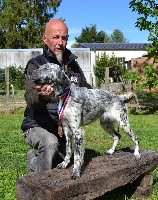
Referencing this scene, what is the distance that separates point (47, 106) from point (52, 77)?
45.7 inches

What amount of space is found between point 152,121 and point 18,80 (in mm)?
15474

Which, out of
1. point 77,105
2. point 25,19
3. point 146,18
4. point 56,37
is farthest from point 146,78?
point 25,19

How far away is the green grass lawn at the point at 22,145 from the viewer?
5656 millimetres

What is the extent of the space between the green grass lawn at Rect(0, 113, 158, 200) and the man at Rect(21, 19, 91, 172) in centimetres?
67

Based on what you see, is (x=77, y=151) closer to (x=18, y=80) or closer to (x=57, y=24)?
(x=57, y=24)

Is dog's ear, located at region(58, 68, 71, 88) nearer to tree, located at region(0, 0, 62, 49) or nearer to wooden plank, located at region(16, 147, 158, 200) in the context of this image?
wooden plank, located at region(16, 147, 158, 200)

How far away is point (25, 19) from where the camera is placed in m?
39.4

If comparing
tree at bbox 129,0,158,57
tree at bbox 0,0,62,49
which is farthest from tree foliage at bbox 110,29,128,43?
tree at bbox 129,0,158,57

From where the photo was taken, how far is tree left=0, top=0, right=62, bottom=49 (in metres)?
39.2

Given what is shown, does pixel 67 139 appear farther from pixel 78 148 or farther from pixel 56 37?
pixel 56 37

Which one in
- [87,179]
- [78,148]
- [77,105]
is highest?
[77,105]

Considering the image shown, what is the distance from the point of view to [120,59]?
148ft

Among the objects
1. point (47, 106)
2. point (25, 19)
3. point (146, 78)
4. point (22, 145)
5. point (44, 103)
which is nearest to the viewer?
point (44, 103)

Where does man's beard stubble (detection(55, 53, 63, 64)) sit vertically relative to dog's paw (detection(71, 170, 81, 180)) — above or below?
above
